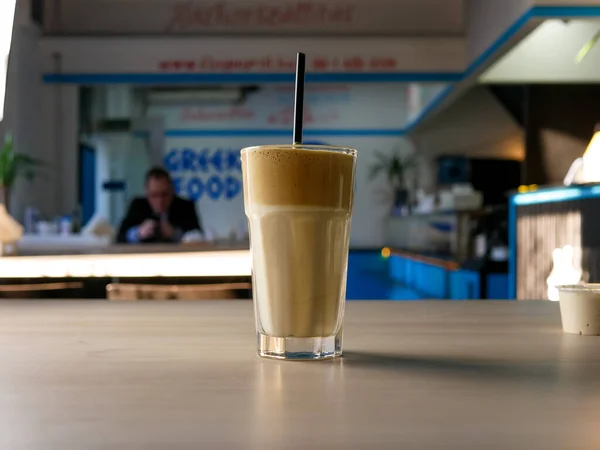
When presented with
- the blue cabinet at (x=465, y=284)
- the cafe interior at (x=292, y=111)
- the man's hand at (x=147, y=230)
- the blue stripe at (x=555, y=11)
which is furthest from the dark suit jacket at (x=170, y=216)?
the blue stripe at (x=555, y=11)

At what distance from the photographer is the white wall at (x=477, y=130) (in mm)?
11109

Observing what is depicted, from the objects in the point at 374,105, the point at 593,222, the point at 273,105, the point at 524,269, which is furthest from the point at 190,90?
the point at 593,222

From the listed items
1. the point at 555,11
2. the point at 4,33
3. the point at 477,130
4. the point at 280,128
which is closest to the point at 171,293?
the point at 4,33

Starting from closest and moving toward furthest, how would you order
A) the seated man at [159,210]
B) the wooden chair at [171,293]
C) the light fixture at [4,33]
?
the light fixture at [4,33] → the wooden chair at [171,293] → the seated man at [159,210]

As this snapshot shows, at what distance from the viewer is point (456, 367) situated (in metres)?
0.55

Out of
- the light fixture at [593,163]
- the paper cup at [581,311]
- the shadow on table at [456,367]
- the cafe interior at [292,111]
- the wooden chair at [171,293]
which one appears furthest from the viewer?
the light fixture at [593,163]

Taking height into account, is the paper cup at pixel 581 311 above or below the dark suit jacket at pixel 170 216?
below

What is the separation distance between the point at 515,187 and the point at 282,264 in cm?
1016

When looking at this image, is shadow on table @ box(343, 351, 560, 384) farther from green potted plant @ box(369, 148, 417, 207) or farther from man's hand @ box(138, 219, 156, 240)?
green potted plant @ box(369, 148, 417, 207)

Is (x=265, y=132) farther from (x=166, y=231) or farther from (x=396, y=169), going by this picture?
(x=166, y=231)

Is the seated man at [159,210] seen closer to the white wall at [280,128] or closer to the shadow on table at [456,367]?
the shadow on table at [456,367]

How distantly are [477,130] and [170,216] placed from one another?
7011mm

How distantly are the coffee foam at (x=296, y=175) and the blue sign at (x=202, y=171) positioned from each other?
1168cm

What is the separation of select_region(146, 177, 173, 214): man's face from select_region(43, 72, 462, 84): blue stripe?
1.26 metres
